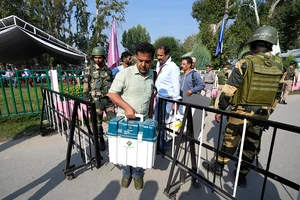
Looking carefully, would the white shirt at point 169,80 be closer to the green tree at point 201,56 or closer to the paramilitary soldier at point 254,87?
the paramilitary soldier at point 254,87

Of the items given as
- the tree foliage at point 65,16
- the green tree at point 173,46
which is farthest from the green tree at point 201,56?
the green tree at point 173,46

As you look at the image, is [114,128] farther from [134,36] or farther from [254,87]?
[134,36]

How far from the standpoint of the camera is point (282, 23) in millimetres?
20000

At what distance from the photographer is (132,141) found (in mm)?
1664

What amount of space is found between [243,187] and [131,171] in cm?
154

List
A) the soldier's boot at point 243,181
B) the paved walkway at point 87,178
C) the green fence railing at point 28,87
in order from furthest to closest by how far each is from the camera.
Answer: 1. the green fence railing at point 28,87
2. the soldier's boot at point 243,181
3. the paved walkway at point 87,178

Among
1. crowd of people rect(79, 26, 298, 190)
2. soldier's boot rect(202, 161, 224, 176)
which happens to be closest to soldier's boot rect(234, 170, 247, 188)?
crowd of people rect(79, 26, 298, 190)

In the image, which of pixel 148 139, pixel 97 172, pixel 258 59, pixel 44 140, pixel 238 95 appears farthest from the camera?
pixel 44 140

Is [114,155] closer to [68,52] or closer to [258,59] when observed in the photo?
[258,59]

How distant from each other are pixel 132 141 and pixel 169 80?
1603mm

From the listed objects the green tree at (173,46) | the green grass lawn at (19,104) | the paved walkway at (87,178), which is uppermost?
the green tree at (173,46)

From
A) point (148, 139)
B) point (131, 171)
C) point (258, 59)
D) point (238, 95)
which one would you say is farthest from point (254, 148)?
point (131, 171)

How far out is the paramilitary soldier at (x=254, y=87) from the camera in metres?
1.95

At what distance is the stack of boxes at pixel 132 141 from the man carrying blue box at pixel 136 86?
14 centimetres
